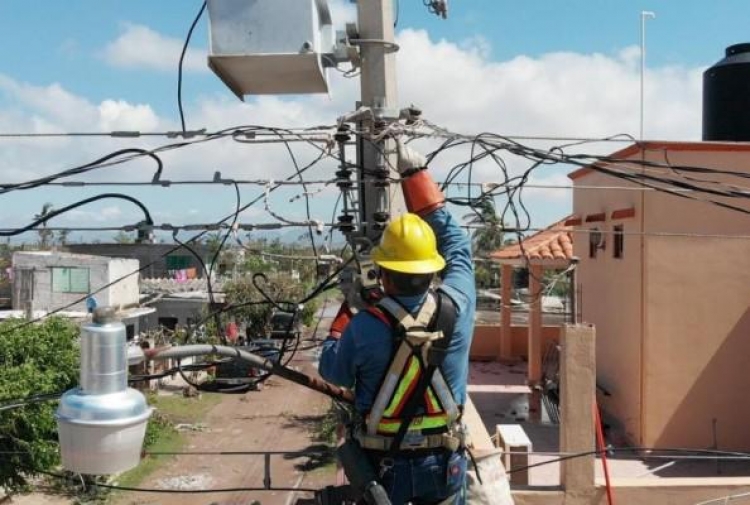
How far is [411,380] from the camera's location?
3154 millimetres

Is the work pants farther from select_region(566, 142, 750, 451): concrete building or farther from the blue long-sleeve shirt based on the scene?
select_region(566, 142, 750, 451): concrete building

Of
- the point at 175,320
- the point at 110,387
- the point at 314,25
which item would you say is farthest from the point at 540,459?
the point at 175,320

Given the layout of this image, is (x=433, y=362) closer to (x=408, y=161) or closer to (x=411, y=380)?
(x=411, y=380)

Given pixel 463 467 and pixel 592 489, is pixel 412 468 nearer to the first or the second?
pixel 463 467

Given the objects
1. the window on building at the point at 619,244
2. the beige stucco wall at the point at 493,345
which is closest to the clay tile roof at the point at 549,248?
the window on building at the point at 619,244

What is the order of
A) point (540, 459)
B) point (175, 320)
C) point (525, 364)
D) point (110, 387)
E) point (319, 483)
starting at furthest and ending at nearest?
point (175, 320)
point (525, 364)
point (319, 483)
point (540, 459)
point (110, 387)

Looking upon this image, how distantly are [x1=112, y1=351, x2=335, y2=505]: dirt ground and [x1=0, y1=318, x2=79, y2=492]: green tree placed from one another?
217 centimetres

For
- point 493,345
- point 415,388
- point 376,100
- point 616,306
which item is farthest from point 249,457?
point 415,388


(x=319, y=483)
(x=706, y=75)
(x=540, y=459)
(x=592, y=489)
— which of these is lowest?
(x=319, y=483)

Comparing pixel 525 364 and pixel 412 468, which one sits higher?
pixel 412 468

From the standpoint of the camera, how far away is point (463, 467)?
341 cm

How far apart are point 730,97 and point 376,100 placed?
9594 millimetres

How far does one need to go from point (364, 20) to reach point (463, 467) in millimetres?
2434

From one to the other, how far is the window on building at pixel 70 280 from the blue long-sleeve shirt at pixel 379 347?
25850 mm
